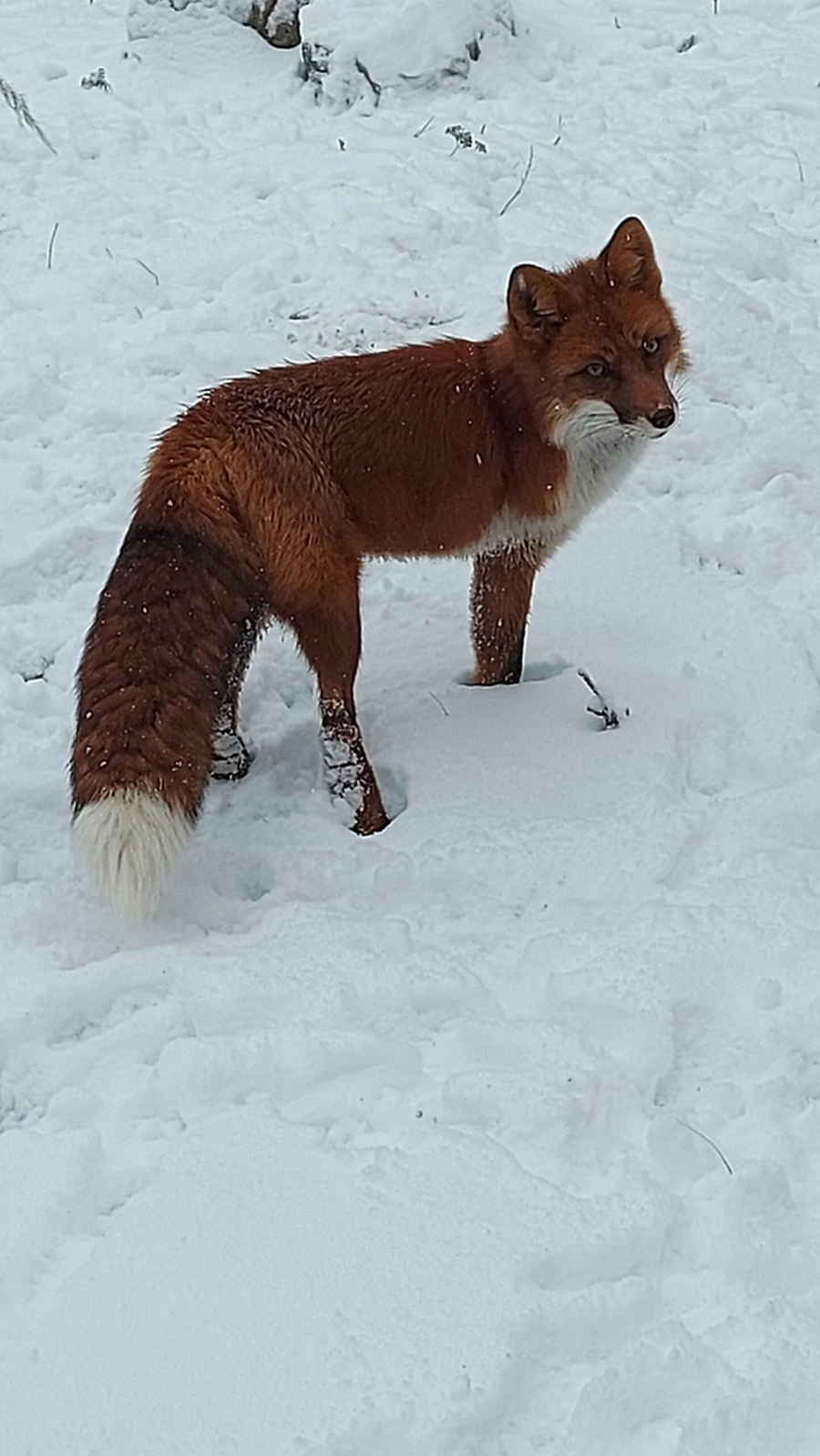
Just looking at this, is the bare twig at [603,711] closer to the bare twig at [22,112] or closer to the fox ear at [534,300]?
the fox ear at [534,300]

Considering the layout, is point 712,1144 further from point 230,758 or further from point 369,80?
point 369,80

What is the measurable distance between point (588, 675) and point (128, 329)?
2782 mm

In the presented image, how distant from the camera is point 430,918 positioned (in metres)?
4.03

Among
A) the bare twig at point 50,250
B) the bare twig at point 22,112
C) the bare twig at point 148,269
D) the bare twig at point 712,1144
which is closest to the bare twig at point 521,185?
the bare twig at point 148,269

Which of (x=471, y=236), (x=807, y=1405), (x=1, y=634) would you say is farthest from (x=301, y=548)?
(x=471, y=236)

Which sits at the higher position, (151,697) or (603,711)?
(151,697)

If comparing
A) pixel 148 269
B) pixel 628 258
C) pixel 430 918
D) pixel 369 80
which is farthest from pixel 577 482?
pixel 369 80

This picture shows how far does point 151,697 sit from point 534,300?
1642 millimetres

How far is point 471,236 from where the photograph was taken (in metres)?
6.88

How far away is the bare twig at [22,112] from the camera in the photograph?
23.8 feet

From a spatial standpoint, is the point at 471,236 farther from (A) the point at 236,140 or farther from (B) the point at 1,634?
(B) the point at 1,634

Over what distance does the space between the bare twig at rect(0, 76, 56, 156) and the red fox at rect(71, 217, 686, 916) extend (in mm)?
3798

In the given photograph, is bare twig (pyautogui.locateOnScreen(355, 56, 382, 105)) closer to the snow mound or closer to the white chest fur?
the snow mound

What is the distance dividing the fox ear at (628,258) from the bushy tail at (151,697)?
4.73ft
